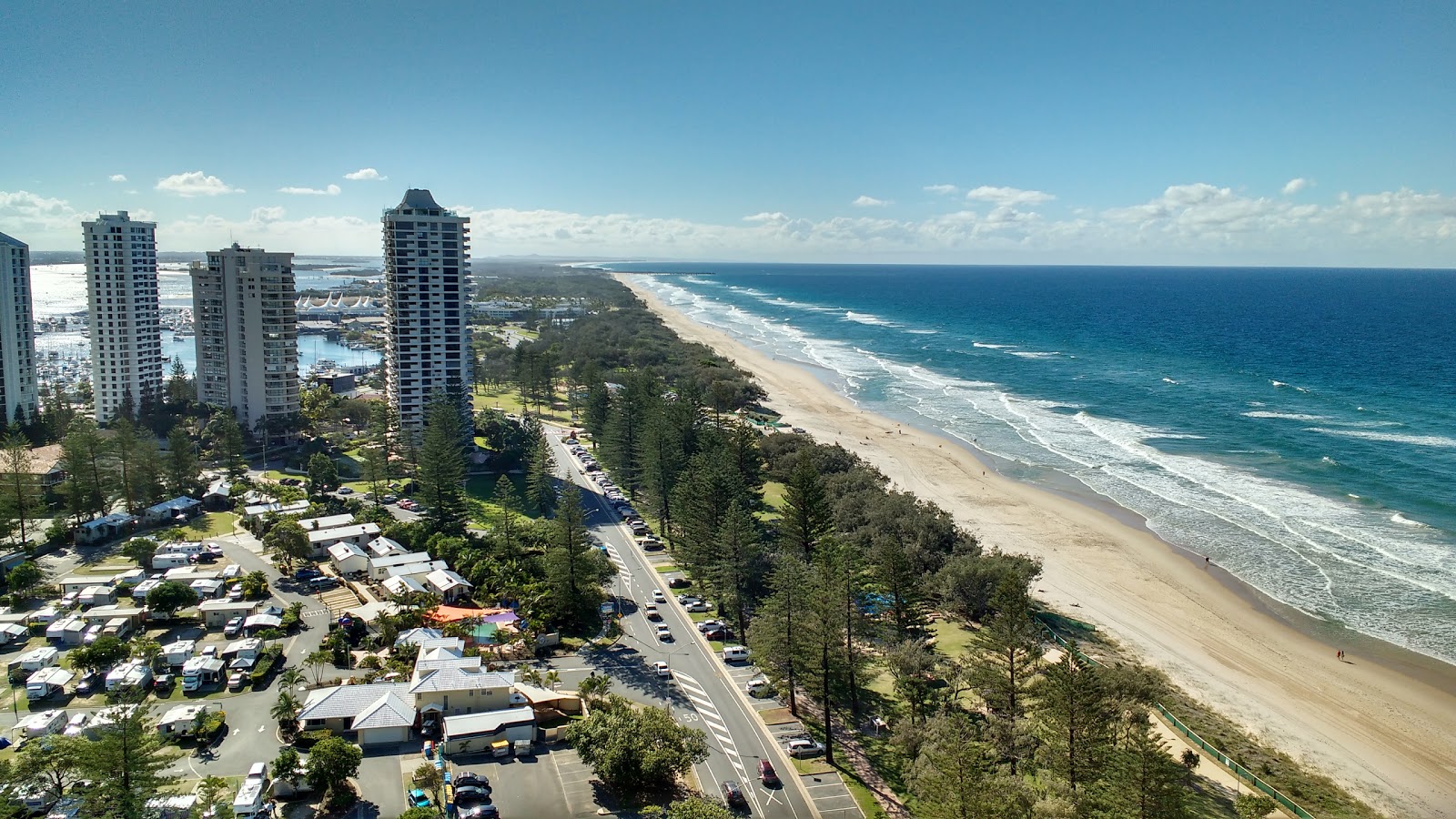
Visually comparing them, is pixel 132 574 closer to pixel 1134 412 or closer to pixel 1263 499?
pixel 1263 499

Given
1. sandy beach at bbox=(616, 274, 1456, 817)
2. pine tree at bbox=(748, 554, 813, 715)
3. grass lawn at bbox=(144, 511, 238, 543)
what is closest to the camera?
pine tree at bbox=(748, 554, 813, 715)

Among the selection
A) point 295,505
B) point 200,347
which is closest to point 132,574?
point 295,505

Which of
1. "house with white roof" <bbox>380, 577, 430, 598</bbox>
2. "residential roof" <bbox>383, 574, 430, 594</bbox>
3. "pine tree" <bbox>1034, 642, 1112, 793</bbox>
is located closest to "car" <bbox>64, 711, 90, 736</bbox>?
"house with white roof" <bbox>380, 577, 430, 598</bbox>

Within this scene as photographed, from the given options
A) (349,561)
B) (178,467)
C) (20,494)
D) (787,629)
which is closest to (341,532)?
(349,561)

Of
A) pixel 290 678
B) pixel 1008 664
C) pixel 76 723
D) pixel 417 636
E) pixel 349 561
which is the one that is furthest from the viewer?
pixel 349 561

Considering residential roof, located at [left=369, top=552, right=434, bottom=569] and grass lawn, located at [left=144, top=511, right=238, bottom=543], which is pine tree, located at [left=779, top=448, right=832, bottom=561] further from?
grass lawn, located at [left=144, top=511, right=238, bottom=543]

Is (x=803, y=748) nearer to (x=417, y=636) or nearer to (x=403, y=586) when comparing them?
(x=417, y=636)

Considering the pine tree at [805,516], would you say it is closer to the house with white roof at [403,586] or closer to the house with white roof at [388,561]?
the house with white roof at [403,586]
